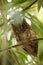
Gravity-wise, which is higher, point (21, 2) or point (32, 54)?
point (21, 2)

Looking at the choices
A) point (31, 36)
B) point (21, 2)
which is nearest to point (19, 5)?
point (21, 2)

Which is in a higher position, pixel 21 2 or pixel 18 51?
pixel 21 2

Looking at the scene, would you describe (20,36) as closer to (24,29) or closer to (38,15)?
(24,29)

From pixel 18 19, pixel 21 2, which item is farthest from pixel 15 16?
pixel 21 2

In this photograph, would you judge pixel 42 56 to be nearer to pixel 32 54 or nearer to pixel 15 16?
pixel 32 54

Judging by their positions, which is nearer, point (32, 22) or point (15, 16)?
point (15, 16)

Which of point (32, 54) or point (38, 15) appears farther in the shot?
point (38, 15)

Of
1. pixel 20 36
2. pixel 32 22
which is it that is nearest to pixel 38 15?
pixel 32 22
